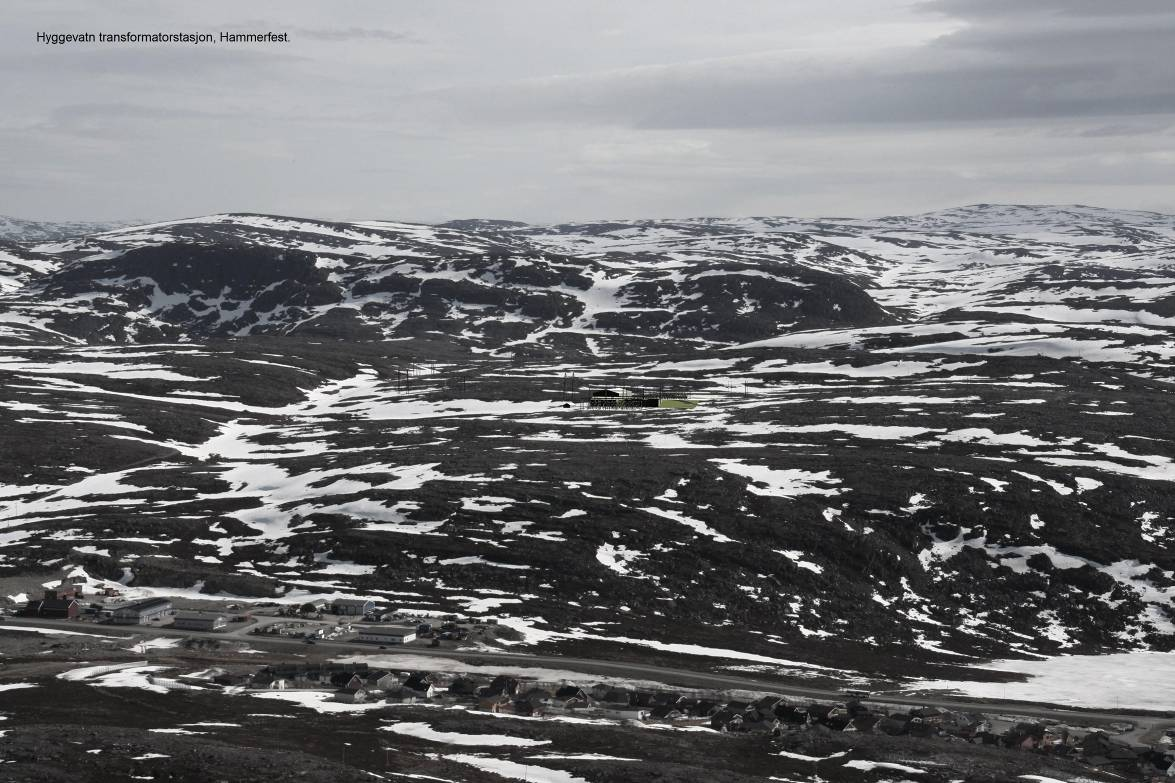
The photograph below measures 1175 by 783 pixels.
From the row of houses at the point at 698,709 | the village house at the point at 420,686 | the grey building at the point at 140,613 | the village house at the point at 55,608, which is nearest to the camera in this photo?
the row of houses at the point at 698,709

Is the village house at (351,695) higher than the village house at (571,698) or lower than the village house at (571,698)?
higher

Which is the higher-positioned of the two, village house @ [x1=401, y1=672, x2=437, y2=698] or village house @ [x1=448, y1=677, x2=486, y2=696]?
village house @ [x1=401, y1=672, x2=437, y2=698]

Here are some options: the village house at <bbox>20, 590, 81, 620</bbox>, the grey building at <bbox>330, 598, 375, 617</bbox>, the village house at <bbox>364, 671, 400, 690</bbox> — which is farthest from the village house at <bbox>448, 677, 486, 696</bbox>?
the village house at <bbox>20, 590, 81, 620</bbox>

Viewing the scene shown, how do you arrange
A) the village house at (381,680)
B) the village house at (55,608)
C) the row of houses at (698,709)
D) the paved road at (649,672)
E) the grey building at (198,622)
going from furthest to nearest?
the village house at (55,608)
the grey building at (198,622)
the paved road at (649,672)
the village house at (381,680)
the row of houses at (698,709)

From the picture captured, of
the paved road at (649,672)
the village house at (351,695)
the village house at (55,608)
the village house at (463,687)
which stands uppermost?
the village house at (55,608)

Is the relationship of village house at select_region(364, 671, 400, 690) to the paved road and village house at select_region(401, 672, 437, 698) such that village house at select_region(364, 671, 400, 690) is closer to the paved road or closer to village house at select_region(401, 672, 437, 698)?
village house at select_region(401, 672, 437, 698)

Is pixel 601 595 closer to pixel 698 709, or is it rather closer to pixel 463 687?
pixel 463 687

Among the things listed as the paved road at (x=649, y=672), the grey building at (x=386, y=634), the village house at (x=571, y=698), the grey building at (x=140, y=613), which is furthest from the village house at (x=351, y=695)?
the grey building at (x=140, y=613)

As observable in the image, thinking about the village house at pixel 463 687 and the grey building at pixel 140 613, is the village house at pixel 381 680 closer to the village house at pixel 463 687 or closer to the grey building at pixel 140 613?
the village house at pixel 463 687
